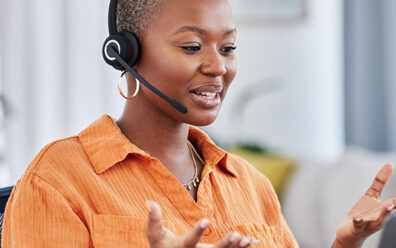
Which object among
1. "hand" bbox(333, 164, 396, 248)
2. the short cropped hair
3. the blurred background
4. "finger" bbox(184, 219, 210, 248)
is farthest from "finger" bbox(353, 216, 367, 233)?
the blurred background

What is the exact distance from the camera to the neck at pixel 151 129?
1.12 meters

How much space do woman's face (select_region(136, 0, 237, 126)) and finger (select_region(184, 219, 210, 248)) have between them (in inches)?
13.6

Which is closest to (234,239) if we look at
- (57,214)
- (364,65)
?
(57,214)

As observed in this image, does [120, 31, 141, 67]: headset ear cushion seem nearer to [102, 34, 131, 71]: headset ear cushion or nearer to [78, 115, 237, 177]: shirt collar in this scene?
[102, 34, 131, 71]: headset ear cushion

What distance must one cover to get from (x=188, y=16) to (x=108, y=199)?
35 cm

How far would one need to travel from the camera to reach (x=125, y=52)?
1056 millimetres

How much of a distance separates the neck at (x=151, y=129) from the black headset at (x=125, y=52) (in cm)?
7

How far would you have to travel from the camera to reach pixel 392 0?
356 cm

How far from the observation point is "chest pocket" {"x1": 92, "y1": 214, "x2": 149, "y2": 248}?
0.99 m

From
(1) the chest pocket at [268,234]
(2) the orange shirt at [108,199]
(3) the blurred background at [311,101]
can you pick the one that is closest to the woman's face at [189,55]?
(2) the orange shirt at [108,199]

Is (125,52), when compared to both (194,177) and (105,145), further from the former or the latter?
(194,177)

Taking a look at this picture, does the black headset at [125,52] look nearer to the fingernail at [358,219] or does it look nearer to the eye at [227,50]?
the eye at [227,50]

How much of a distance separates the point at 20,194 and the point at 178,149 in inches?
12.7

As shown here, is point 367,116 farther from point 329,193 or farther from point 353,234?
point 353,234
